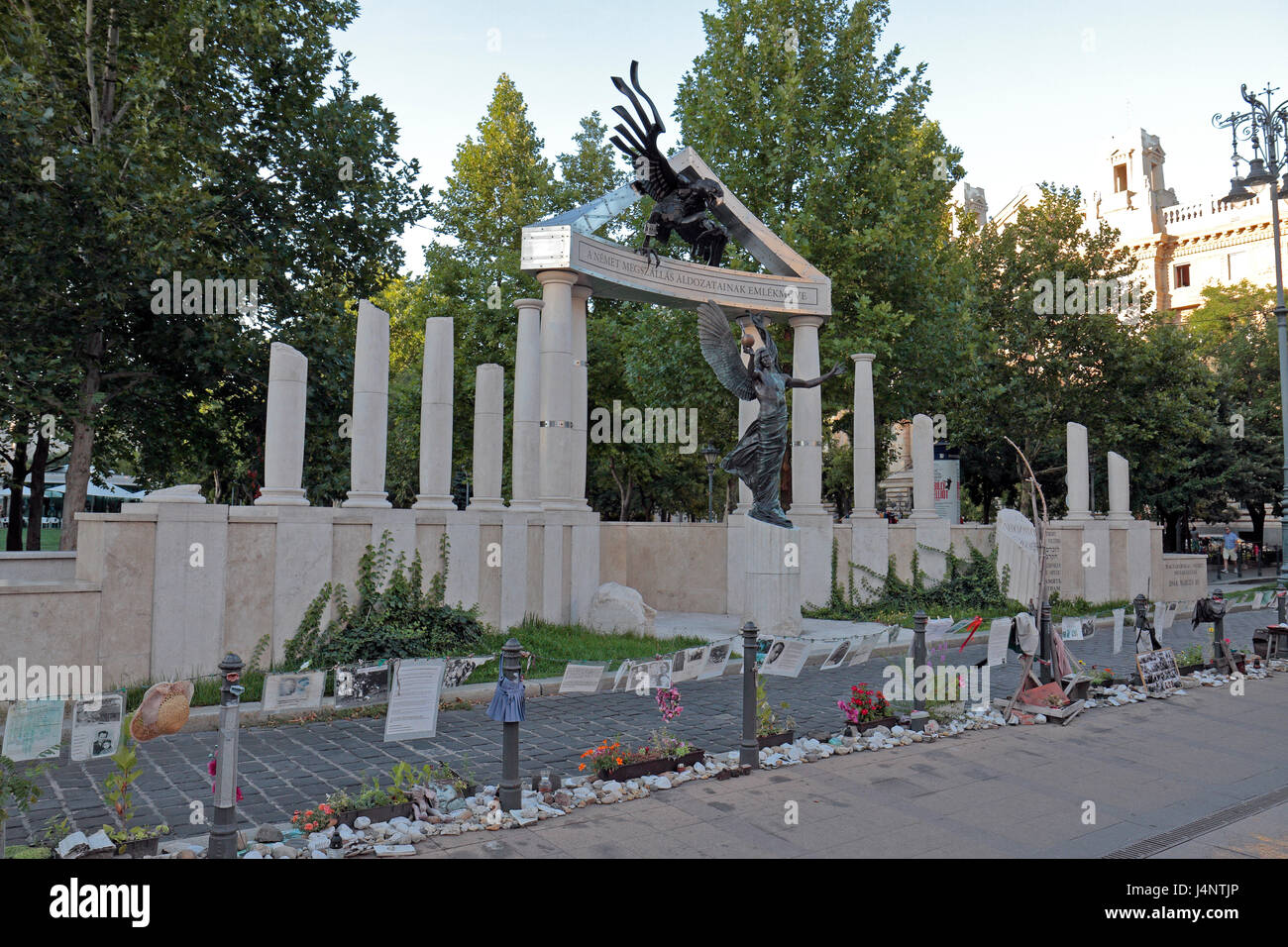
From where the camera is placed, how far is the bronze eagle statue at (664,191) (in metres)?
16.2

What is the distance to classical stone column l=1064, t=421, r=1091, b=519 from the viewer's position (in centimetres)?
2219

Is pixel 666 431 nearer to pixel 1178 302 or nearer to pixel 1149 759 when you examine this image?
pixel 1149 759

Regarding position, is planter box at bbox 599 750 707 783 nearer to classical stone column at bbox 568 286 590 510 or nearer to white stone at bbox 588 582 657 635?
white stone at bbox 588 582 657 635

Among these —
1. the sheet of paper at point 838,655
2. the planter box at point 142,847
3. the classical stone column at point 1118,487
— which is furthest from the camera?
the classical stone column at point 1118,487

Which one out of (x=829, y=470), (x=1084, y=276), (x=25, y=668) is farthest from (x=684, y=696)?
(x=829, y=470)

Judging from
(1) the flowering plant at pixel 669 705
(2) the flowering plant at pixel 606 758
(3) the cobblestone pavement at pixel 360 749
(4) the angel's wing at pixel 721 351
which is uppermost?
(4) the angel's wing at pixel 721 351

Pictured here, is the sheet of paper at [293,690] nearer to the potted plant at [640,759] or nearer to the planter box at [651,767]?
the potted plant at [640,759]

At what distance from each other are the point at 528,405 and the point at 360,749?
32.3ft

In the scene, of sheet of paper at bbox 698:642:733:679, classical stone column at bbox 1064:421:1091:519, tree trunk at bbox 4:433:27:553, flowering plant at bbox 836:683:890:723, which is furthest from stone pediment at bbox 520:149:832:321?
tree trunk at bbox 4:433:27:553

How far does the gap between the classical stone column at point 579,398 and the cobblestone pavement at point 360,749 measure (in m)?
5.97

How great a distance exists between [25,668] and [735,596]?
516 inches

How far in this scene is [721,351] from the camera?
1570 centimetres

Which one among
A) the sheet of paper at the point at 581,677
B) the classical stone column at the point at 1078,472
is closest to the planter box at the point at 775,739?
the sheet of paper at the point at 581,677

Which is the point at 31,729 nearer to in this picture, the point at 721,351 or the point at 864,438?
the point at 721,351
